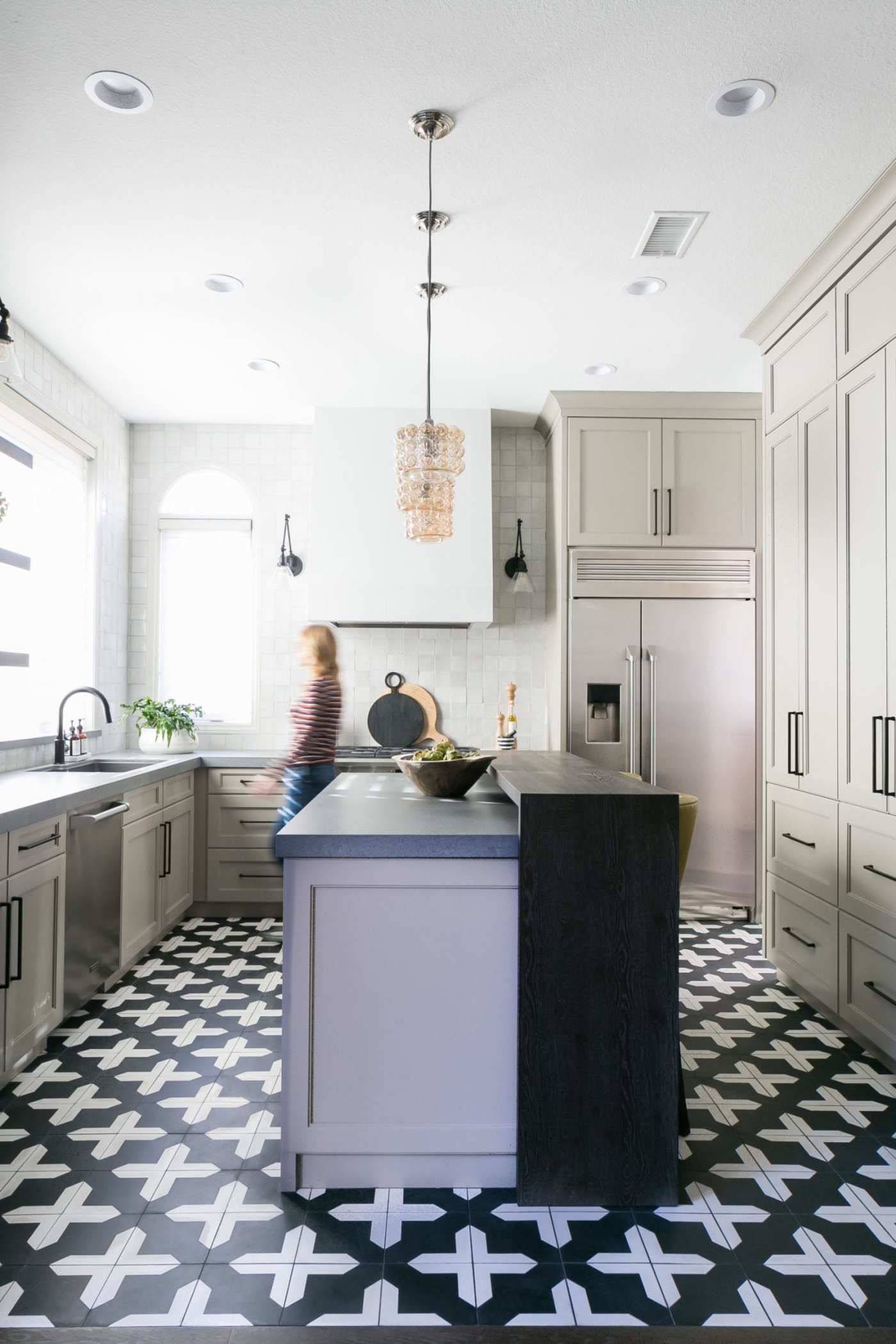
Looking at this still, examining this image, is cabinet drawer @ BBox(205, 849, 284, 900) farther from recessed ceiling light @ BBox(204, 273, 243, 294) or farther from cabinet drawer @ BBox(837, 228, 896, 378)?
cabinet drawer @ BBox(837, 228, 896, 378)

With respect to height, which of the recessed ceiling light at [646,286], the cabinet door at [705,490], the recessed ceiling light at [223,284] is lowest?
the cabinet door at [705,490]

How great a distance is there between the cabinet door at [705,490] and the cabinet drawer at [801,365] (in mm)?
878

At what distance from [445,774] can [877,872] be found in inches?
56.1

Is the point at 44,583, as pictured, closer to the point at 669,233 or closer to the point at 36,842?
the point at 36,842

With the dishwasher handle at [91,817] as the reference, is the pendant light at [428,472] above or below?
above

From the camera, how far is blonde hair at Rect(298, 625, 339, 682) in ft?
12.1

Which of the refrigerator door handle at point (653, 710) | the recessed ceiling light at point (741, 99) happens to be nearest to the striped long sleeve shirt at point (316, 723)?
the refrigerator door handle at point (653, 710)

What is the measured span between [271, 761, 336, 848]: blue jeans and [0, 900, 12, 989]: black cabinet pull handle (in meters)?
1.31

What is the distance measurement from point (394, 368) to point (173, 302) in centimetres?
113

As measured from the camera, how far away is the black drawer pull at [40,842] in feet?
8.89

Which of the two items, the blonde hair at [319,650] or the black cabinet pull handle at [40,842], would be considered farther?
the blonde hair at [319,650]

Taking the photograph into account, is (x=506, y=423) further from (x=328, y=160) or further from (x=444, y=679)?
(x=328, y=160)

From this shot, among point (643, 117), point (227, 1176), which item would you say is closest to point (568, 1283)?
point (227, 1176)

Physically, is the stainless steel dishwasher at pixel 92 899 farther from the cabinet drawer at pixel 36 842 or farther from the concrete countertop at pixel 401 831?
the concrete countertop at pixel 401 831
